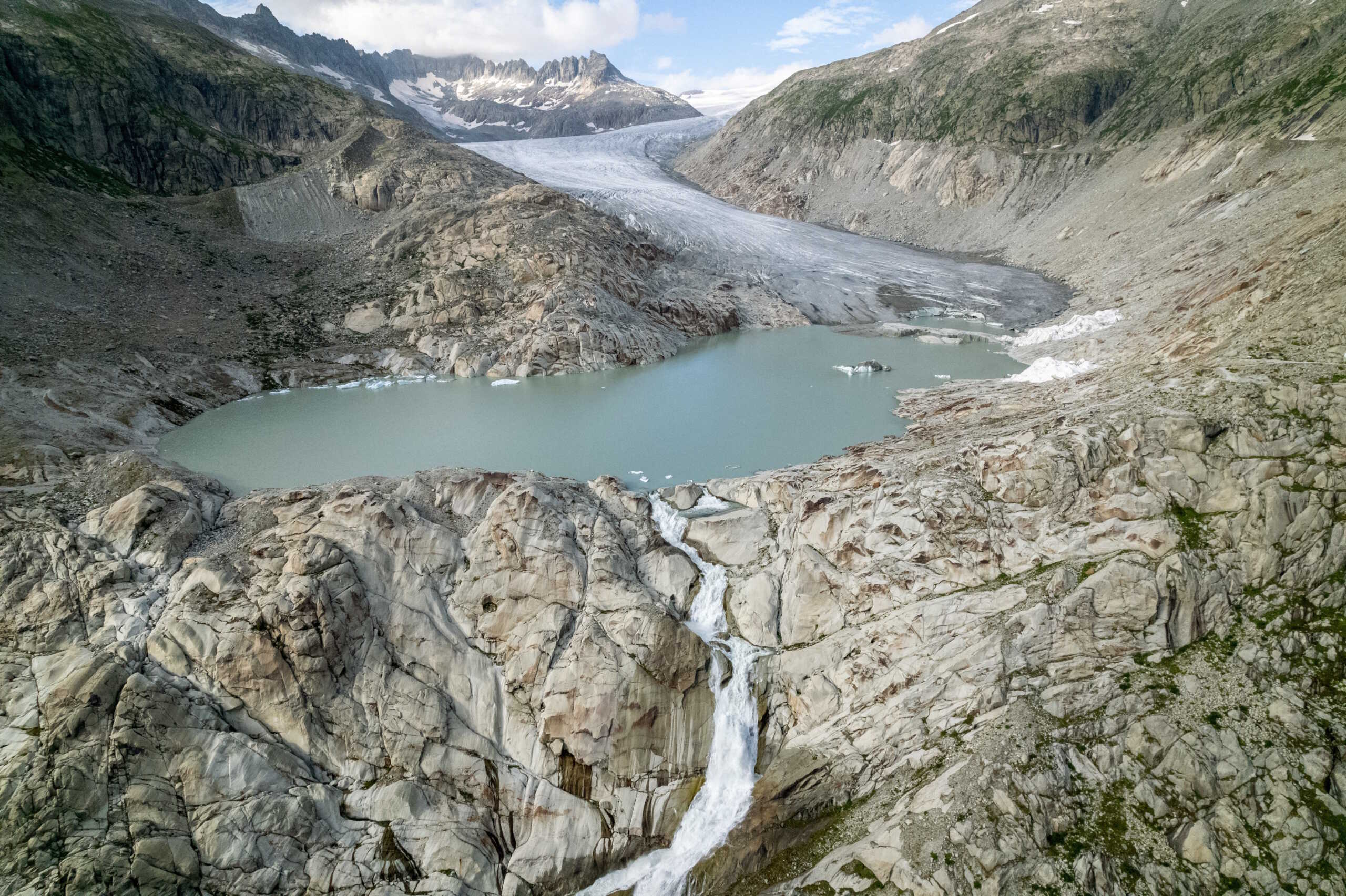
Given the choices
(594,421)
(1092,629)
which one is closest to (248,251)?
(594,421)

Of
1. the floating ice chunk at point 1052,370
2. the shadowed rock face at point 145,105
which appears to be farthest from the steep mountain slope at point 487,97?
the floating ice chunk at point 1052,370

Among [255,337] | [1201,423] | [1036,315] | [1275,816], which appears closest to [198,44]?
[255,337]

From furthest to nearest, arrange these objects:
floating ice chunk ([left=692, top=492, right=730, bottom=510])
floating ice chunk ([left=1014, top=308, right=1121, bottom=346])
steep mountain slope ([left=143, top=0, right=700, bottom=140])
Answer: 1. steep mountain slope ([left=143, top=0, right=700, bottom=140])
2. floating ice chunk ([left=1014, top=308, right=1121, bottom=346])
3. floating ice chunk ([left=692, top=492, right=730, bottom=510])

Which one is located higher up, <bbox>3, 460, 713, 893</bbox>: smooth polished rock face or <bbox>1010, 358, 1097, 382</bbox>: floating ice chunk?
<bbox>1010, 358, 1097, 382</bbox>: floating ice chunk

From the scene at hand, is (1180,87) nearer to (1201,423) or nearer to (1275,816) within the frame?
(1201,423)

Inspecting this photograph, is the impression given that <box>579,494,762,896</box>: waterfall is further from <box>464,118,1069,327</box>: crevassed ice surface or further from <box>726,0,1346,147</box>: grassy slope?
<box>726,0,1346,147</box>: grassy slope

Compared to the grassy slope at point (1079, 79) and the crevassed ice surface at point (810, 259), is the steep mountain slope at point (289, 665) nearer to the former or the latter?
the crevassed ice surface at point (810, 259)

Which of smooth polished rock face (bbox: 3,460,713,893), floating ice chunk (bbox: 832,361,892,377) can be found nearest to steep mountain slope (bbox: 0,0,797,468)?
smooth polished rock face (bbox: 3,460,713,893)
